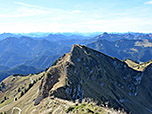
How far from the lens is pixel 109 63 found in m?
179

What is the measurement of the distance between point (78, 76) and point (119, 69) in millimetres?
82567

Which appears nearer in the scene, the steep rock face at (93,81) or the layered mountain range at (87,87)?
the layered mountain range at (87,87)

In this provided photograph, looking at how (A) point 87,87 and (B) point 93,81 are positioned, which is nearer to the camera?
(A) point 87,87

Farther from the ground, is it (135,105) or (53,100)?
(53,100)

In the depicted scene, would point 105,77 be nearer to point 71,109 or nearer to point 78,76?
point 78,76

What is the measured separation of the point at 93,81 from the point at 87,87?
2061 cm

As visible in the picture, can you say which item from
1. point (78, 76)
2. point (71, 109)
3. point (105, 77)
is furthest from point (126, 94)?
point (71, 109)

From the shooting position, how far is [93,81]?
137 meters

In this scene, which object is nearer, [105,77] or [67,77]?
[67,77]

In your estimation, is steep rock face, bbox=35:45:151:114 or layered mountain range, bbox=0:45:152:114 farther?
steep rock face, bbox=35:45:151:114

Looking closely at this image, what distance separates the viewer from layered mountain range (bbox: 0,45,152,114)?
307ft

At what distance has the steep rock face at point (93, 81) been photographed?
103 metres

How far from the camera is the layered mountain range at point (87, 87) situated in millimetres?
93450

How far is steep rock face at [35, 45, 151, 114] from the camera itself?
103469 millimetres
